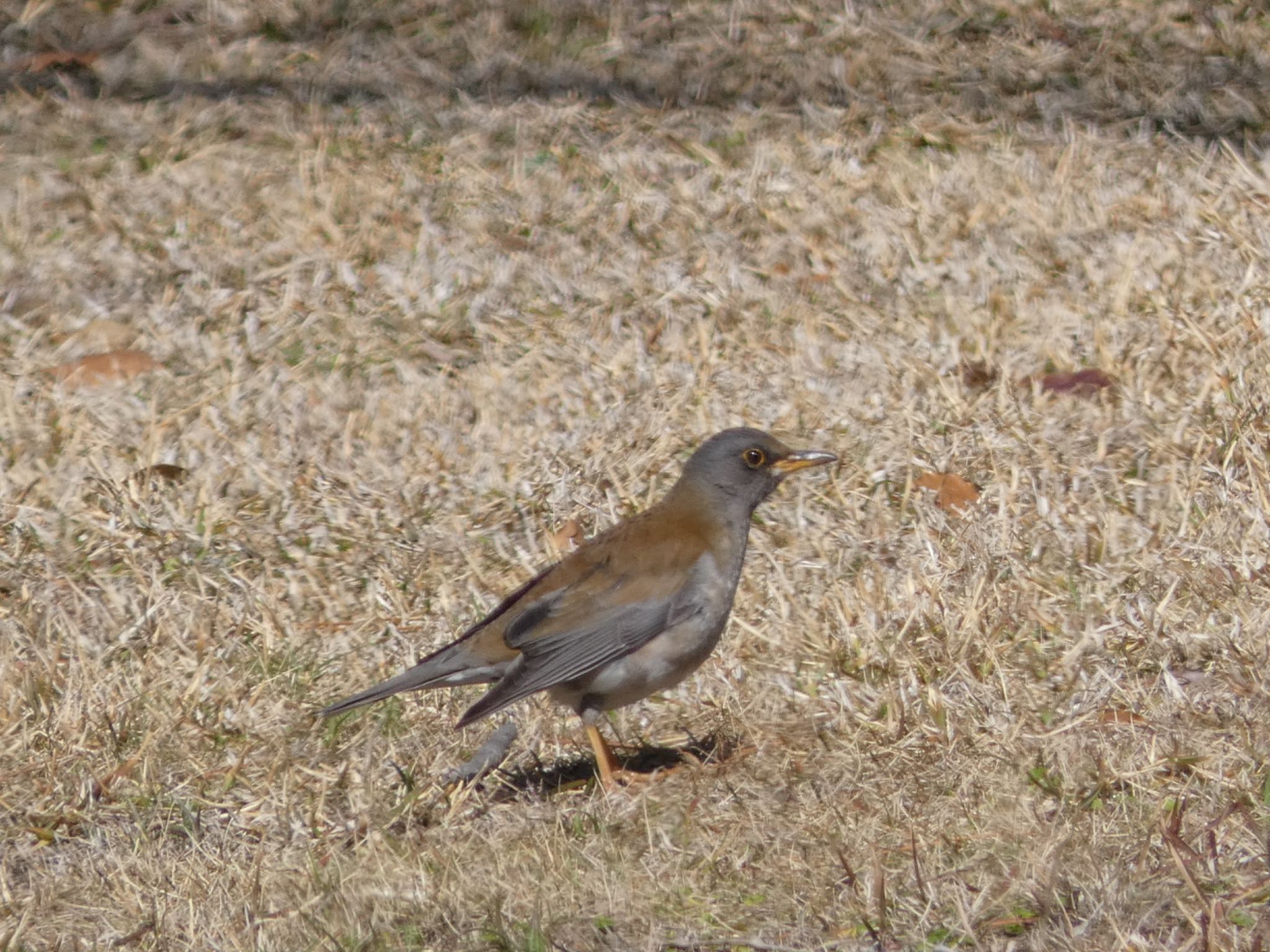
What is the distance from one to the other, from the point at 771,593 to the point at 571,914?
2.39 meters

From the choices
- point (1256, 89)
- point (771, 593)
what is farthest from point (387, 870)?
point (1256, 89)

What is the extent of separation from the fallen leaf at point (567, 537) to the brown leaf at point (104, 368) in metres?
2.08

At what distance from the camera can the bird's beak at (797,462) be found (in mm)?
5727

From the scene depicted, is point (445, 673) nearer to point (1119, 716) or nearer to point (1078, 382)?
point (1119, 716)

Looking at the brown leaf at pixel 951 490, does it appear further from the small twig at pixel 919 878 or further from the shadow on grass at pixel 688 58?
the shadow on grass at pixel 688 58

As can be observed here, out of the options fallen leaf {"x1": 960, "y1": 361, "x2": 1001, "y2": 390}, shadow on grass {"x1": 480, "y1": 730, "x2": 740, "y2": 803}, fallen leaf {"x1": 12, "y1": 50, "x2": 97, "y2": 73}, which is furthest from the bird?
fallen leaf {"x1": 12, "y1": 50, "x2": 97, "y2": 73}

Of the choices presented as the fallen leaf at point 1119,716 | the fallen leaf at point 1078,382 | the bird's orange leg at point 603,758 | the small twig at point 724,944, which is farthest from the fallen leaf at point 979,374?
the small twig at point 724,944

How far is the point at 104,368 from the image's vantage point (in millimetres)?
7352

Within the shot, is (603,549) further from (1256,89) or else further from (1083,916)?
(1256,89)

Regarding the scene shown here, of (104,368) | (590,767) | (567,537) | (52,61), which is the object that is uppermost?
(52,61)

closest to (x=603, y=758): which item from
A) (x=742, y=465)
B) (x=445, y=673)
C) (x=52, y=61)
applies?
(x=445, y=673)

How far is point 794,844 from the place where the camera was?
428 centimetres

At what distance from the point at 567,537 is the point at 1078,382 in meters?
2.17

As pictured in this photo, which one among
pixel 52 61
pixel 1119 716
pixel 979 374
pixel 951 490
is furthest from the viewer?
pixel 52 61
